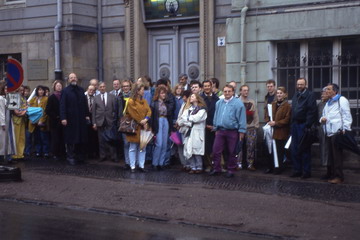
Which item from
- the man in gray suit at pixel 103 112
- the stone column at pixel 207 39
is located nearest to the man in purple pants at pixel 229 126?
the man in gray suit at pixel 103 112

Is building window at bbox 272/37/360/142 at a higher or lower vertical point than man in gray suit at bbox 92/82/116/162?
higher

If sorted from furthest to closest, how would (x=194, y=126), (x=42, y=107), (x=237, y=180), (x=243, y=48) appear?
(x=42, y=107)
(x=243, y=48)
(x=194, y=126)
(x=237, y=180)

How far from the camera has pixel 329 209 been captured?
9.38 metres

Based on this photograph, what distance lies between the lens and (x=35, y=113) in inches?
615

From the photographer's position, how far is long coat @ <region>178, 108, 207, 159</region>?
42.3 ft

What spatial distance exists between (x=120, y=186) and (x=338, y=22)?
6.01 m

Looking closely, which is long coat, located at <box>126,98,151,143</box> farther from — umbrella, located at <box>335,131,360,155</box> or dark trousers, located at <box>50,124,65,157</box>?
umbrella, located at <box>335,131,360,155</box>

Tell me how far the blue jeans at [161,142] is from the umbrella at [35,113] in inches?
140

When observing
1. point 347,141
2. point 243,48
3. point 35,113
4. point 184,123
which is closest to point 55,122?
point 35,113

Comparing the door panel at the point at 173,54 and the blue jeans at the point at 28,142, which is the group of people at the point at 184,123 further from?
the door panel at the point at 173,54

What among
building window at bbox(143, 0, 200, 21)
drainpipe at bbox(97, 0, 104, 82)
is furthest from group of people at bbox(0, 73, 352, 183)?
building window at bbox(143, 0, 200, 21)

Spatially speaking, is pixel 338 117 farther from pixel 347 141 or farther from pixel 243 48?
pixel 243 48

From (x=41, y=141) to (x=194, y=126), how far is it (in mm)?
4953

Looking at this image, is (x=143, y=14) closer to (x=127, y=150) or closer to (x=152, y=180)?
(x=127, y=150)
